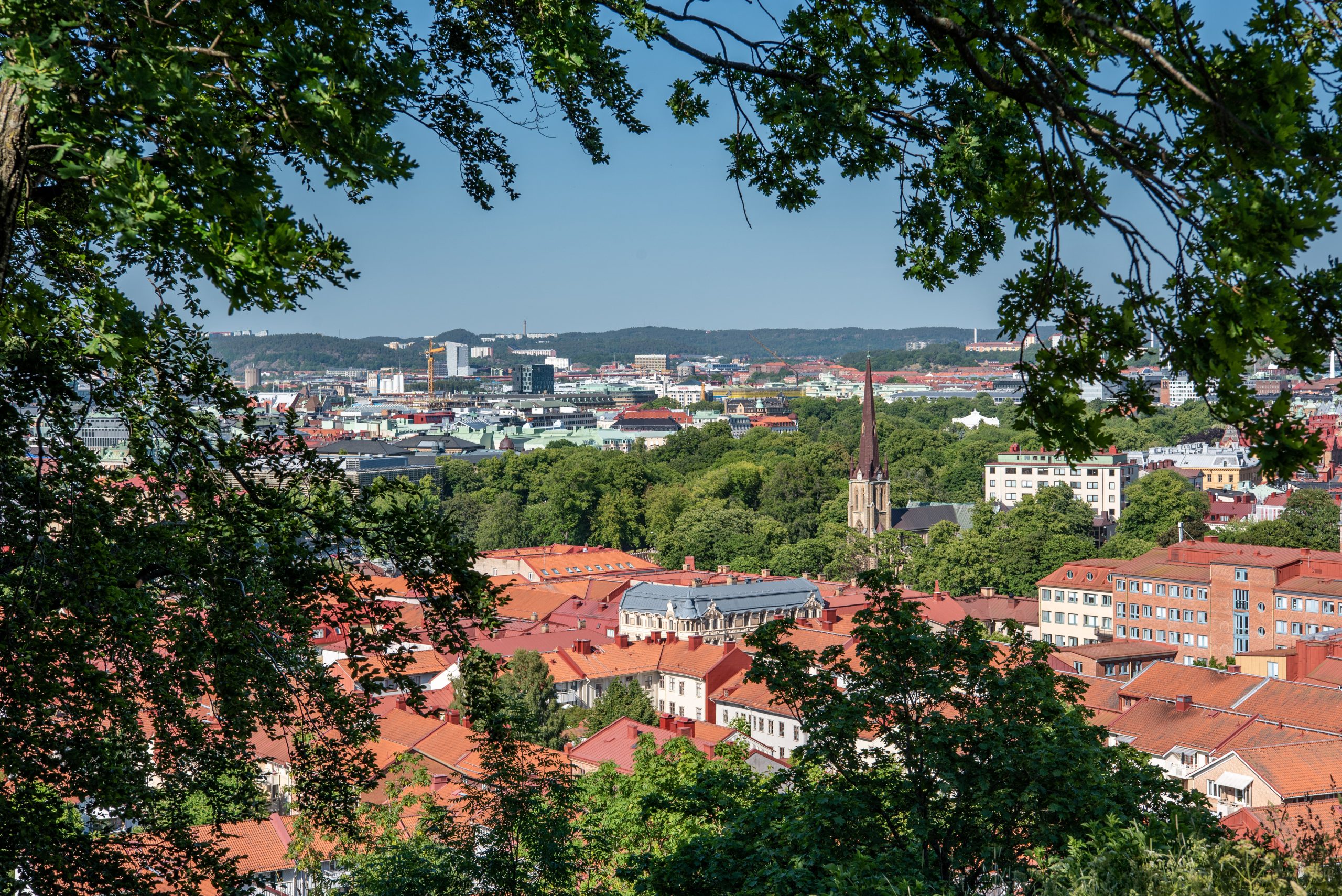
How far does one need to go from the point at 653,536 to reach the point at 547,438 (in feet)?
171

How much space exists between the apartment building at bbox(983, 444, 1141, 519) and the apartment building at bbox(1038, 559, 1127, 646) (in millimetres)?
23481

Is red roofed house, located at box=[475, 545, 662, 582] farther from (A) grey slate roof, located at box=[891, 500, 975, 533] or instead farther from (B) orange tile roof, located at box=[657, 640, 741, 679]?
(B) orange tile roof, located at box=[657, 640, 741, 679]

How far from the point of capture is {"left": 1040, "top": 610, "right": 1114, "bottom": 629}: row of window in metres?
44.6

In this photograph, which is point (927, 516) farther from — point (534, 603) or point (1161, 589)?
point (534, 603)

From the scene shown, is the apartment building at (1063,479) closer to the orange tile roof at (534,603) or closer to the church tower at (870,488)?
the church tower at (870,488)

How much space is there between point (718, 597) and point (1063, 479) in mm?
39492

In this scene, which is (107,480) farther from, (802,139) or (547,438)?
(547,438)

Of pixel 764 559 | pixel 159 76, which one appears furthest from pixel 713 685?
pixel 159 76

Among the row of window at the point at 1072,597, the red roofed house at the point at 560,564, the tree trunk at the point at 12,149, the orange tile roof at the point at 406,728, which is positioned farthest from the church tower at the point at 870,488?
the tree trunk at the point at 12,149

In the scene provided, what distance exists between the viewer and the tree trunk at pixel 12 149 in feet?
11.6

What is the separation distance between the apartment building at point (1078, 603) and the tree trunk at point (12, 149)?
146 ft

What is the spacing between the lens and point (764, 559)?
60.3 meters

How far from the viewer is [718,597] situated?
4488cm

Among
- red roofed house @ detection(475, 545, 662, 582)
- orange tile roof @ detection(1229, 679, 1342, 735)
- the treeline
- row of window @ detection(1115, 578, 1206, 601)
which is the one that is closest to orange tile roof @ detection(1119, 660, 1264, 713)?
orange tile roof @ detection(1229, 679, 1342, 735)
